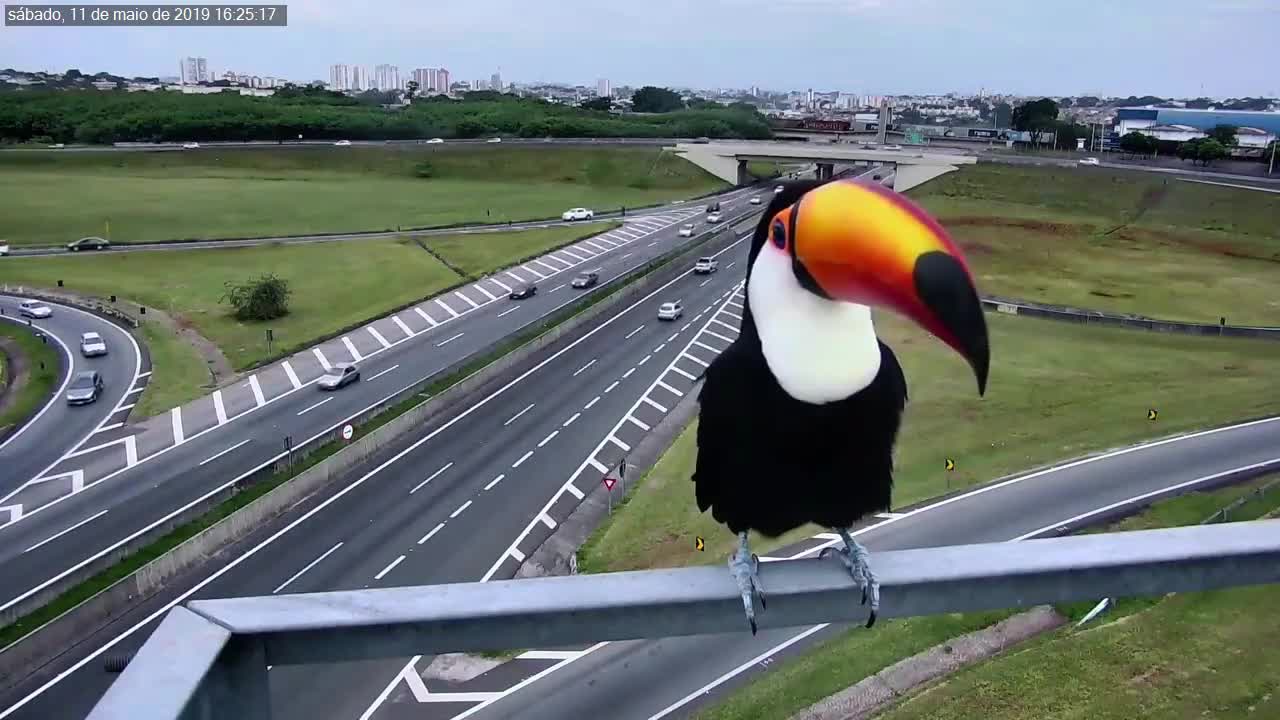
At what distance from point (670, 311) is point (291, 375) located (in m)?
11.5

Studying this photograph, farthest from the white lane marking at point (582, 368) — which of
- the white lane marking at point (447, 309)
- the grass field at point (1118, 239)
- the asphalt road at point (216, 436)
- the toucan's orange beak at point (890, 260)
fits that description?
the toucan's orange beak at point (890, 260)

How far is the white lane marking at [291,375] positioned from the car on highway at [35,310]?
33.5ft

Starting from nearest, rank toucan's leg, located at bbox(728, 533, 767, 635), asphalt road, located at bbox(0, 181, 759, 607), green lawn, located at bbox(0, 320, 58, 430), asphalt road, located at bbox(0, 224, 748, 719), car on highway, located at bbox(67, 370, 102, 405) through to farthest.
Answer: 1. toucan's leg, located at bbox(728, 533, 767, 635)
2. asphalt road, located at bbox(0, 224, 748, 719)
3. asphalt road, located at bbox(0, 181, 759, 607)
4. green lawn, located at bbox(0, 320, 58, 430)
5. car on highway, located at bbox(67, 370, 102, 405)

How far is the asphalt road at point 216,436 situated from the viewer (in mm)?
14484

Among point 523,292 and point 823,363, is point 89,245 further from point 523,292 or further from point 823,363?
point 823,363

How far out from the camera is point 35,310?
2831 cm

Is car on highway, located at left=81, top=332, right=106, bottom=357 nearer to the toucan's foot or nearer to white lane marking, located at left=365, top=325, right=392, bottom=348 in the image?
white lane marking, located at left=365, top=325, right=392, bottom=348

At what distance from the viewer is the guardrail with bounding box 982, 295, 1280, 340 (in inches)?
1005

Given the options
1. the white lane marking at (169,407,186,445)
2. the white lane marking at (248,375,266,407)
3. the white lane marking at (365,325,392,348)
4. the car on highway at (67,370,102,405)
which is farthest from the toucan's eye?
the white lane marking at (365,325,392,348)

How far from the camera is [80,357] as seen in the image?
24.6 metres

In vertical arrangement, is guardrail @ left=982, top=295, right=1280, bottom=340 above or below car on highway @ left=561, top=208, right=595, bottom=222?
below

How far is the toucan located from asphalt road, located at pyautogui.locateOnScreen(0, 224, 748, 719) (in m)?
8.18

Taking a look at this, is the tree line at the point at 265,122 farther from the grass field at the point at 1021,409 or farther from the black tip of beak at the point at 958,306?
the black tip of beak at the point at 958,306

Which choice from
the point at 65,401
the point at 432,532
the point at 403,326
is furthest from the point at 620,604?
the point at 403,326
